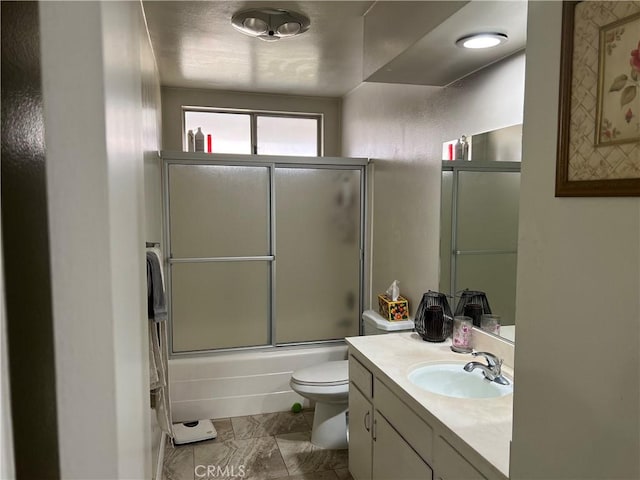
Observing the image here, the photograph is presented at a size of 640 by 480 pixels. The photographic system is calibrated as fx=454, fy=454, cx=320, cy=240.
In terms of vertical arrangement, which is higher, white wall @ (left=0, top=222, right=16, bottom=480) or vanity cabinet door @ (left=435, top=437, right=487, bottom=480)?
white wall @ (left=0, top=222, right=16, bottom=480)

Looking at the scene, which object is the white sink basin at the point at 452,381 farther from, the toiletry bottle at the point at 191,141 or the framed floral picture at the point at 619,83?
the toiletry bottle at the point at 191,141

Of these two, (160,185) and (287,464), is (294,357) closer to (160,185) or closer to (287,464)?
(287,464)

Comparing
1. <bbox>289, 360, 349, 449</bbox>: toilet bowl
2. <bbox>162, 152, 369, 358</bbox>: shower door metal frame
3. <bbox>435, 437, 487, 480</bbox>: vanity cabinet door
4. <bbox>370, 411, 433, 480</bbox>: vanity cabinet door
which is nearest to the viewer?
<bbox>435, 437, 487, 480</bbox>: vanity cabinet door

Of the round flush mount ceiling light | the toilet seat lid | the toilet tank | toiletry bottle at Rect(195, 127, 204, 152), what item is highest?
the round flush mount ceiling light

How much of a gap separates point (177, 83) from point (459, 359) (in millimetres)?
2880

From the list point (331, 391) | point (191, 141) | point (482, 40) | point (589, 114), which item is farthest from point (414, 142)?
point (589, 114)

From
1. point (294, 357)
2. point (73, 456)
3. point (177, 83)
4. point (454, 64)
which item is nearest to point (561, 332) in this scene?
point (73, 456)

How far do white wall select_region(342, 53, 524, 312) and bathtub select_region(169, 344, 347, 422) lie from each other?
2.99ft

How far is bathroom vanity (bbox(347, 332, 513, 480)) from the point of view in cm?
137

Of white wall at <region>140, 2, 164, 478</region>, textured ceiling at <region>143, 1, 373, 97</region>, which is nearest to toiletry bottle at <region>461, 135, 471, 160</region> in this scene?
textured ceiling at <region>143, 1, 373, 97</region>

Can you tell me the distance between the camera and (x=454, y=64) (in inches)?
81.7

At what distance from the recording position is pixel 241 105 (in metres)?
3.82

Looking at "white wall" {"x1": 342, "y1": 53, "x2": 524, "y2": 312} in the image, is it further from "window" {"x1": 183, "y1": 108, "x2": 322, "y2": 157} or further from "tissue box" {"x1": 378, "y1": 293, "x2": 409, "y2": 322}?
"window" {"x1": 183, "y1": 108, "x2": 322, "y2": 157}

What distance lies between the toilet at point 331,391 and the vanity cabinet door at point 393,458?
696 millimetres
